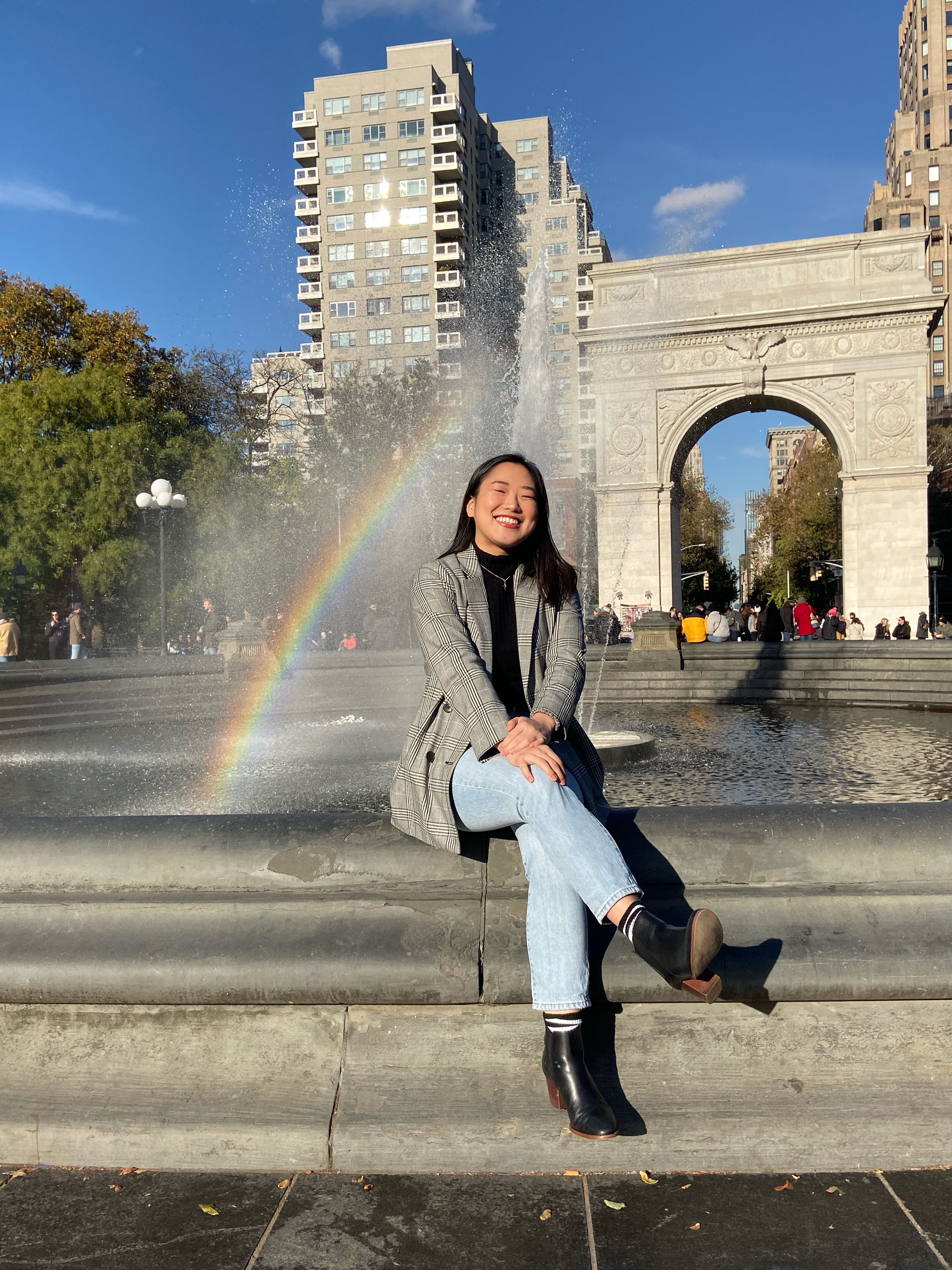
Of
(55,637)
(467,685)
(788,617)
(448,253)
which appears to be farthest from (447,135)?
(467,685)

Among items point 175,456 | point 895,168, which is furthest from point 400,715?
point 895,168

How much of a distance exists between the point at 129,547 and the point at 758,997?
3116 cm

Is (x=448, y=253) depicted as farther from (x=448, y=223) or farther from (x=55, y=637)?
(x=55, y=637)

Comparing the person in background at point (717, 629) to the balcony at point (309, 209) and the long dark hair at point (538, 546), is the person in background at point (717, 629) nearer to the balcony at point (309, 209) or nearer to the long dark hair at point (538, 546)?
the long dark hair at point (538, 546)

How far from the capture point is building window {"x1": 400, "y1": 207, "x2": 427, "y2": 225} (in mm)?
61625

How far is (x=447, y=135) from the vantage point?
60906 millimetres

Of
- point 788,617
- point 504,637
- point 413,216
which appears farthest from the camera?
point 413,216

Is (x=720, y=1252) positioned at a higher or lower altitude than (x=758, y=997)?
lower

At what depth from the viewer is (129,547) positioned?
3119 centimetres

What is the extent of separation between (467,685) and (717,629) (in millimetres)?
19353

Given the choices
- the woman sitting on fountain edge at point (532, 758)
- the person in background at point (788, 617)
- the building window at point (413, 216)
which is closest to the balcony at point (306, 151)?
the building window at point (413, 216)

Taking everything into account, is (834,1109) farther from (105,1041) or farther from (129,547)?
(129,547)

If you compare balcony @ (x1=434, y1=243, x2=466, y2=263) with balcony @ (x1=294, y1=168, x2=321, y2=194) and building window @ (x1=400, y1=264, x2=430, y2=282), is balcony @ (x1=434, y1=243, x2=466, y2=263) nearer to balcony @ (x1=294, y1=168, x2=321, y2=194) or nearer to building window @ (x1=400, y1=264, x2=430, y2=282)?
building window @ (x1=400, y1=264, x2=430, y2=282)

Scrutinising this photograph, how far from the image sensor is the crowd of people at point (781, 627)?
65.4 feet
